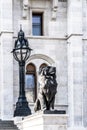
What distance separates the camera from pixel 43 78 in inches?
767

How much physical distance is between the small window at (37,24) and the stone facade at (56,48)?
399mm

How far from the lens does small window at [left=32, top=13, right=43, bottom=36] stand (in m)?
35.1

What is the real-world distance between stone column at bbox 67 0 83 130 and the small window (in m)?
1.98

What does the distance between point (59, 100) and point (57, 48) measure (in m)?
3.19

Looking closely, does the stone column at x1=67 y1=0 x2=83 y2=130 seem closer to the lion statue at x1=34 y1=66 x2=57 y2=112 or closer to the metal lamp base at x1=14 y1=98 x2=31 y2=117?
the metal lamp base at x1=14 y1=98 x2=31 y2=117

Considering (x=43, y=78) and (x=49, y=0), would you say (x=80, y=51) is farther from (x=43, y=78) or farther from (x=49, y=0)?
(x=43, y=78)

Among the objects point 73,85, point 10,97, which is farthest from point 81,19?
point 10,97

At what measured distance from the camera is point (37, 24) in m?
35.2

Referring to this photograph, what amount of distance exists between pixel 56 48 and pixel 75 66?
77.7 inches

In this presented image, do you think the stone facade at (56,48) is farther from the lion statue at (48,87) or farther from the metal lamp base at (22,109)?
the lion statue at (48,87)

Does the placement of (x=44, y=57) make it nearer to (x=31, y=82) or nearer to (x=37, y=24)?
(x=31, y=82)

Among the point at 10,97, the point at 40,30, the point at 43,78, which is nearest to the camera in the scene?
the point at 43,78

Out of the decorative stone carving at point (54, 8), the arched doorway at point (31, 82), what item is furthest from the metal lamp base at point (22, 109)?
the decorative stone carving at point (54, 8)

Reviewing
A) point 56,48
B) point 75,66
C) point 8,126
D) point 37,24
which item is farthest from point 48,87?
point 37,24
